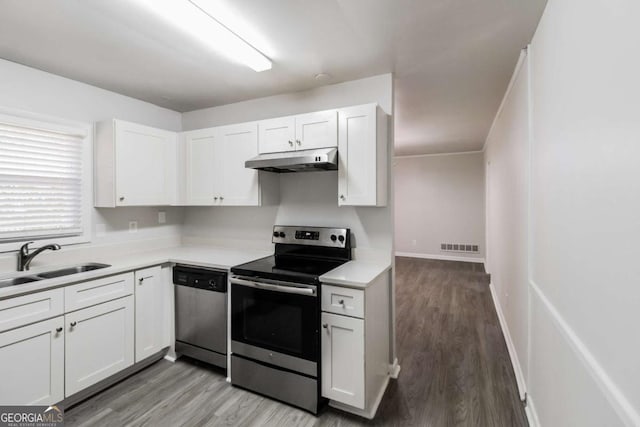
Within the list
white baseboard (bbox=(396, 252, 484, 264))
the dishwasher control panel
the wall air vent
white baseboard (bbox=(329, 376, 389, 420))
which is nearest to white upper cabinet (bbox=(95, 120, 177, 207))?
the dishwasher control panel

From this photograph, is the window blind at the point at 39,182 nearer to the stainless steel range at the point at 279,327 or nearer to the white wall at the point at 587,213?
the stainless steel range at the point at 279,327

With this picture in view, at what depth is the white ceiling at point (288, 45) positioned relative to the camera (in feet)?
5.43

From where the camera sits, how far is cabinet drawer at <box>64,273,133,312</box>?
207cm

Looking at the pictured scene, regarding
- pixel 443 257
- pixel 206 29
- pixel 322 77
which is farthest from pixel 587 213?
pixel 443 257

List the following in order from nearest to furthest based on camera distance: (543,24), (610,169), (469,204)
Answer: (610,169), (543,24), (469,204)

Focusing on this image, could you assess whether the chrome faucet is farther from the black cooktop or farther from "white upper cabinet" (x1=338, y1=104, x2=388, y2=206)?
"white upper cabinet" (x1=338, y1=104, x2=388, y2=206)

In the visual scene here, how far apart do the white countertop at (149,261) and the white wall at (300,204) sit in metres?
0.24

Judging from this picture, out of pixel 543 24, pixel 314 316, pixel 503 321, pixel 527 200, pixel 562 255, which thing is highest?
pixel 543 24

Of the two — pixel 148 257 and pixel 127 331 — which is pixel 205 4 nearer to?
pixel 148 257

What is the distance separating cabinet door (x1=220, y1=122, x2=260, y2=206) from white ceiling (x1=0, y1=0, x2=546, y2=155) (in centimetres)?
43

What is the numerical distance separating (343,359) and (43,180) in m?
2.76

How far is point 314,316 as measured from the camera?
202cm

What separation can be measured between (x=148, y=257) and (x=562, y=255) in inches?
124

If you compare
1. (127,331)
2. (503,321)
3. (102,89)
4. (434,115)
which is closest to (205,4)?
(102,89)
